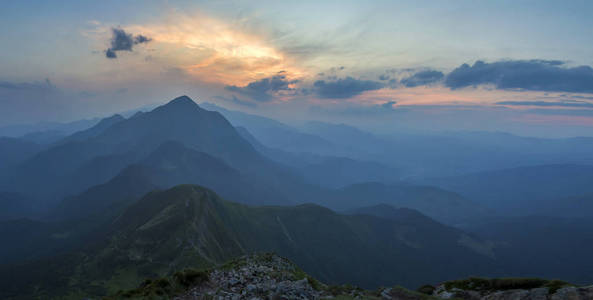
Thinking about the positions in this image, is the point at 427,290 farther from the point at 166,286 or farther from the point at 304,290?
the point at 166,286

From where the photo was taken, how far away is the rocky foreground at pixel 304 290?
18891mm

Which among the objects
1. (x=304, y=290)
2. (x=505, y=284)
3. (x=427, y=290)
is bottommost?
(x=427, y=290)

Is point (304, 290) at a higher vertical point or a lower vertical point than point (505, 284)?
lower

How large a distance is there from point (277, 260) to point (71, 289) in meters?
103

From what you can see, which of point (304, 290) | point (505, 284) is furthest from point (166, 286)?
point (505, 284)

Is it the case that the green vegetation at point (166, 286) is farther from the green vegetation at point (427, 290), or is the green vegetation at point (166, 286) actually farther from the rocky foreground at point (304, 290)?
the green vegetation at point (427, 290)

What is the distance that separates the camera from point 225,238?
155 m

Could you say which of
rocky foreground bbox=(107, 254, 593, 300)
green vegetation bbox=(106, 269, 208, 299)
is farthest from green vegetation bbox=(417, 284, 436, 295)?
green vegetation bbox=(106, 269, 208, 299)

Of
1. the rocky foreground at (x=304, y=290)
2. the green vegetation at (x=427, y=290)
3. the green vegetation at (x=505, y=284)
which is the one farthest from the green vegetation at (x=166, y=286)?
the green vegetation at (x=505, y=284)

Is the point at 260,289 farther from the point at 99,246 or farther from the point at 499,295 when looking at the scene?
the point at 99,246

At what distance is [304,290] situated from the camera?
942 inches

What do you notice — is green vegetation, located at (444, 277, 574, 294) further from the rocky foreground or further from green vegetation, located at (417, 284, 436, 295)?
green vegetation, located at (417, 284, 436, 295)

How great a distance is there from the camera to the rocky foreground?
18.9 m

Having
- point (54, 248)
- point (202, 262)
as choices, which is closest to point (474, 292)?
point (202, 262)
